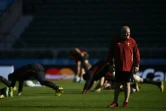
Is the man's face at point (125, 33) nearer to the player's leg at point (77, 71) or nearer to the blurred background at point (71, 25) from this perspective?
the player's leg at point (77, 71)

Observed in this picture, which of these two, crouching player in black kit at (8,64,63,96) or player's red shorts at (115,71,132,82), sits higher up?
player's red shorts at (115,71,132,82)

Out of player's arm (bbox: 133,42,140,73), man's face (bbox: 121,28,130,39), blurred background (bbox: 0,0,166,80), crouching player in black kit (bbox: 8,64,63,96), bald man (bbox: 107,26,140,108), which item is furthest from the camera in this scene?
blurred background (bbox: 0,0,166,80)

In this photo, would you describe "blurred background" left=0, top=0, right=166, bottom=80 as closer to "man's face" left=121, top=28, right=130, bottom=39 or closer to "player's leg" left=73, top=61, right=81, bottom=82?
"player's leg" left=73, top=61, right=81, bottom=82

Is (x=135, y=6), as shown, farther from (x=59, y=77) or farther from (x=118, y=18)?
(x=59, y=77)

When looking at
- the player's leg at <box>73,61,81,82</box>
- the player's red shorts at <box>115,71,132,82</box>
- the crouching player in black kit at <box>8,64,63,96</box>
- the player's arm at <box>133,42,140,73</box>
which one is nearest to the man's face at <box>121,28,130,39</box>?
the player's arm at <box>133,42,140,73</box>

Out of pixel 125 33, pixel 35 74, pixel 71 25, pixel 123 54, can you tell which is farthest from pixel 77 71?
pixel 125 33

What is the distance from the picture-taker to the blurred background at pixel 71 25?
119ft

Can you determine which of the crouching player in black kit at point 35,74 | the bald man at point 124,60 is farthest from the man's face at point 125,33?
the crouching player in black kit at point 35,74

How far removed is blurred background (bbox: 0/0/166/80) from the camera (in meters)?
36.3

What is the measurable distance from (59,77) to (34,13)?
1076 cm

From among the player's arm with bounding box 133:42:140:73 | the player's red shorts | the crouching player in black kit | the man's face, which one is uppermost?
the man's face

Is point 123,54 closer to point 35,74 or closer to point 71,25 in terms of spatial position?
point 35,74

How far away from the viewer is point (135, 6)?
41.0 m

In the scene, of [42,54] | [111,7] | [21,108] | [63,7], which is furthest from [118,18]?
[21,108]
